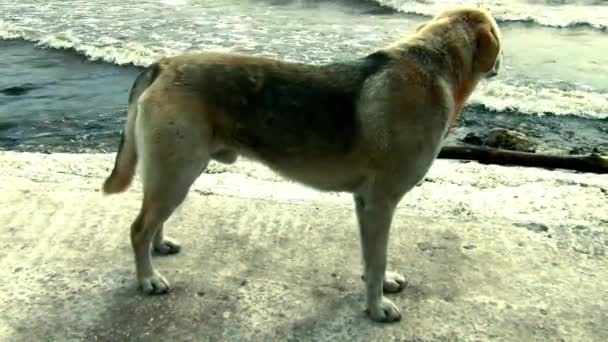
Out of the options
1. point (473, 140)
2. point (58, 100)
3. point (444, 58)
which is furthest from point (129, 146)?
point (58, 100)

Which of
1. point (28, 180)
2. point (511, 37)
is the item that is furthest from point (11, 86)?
point (511, 37)

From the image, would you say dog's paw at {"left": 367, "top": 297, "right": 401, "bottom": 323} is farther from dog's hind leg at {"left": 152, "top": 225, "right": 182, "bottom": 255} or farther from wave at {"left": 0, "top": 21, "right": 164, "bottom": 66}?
wave at {"left": 0, "top": 21, "right": 164, "bottom": 66}

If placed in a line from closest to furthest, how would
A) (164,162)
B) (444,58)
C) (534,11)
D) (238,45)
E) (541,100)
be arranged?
(164,162), (444,58), (541,100), (238,45), (534,11)

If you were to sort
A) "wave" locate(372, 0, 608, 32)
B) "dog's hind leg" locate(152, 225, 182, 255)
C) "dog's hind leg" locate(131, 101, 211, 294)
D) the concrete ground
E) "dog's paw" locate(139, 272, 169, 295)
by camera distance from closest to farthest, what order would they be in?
"dog's hind leg" locate(131, 101, 211, 294) → the concrete ground → "dog's paw" locate(139, 272, 169, 295) → "dog's hind leg" locate(152, 225, 182, 255) → "wave" locate(372, 0, 608, 32)

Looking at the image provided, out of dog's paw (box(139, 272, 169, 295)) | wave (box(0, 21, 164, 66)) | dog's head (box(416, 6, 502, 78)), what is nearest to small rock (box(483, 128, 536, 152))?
dog's head (box(416, 6, 502, 78))

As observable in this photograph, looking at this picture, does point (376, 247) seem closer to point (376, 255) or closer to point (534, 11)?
point (376, 255)

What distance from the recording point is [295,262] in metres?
3.97

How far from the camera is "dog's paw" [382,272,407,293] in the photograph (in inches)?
146

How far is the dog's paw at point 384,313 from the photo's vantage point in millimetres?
3479

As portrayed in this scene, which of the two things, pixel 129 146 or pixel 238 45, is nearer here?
pixel 129 146

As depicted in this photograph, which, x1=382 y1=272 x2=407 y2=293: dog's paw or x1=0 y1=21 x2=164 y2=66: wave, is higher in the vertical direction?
x1=382 y1=272 x2=407 y2=293: dog's paw

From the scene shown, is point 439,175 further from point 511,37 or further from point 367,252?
point 511,37

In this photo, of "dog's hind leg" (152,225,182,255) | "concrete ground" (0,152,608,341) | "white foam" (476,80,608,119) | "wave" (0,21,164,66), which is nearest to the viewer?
"concrete ground" (0,152,608,341)

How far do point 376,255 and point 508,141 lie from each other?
413cm
